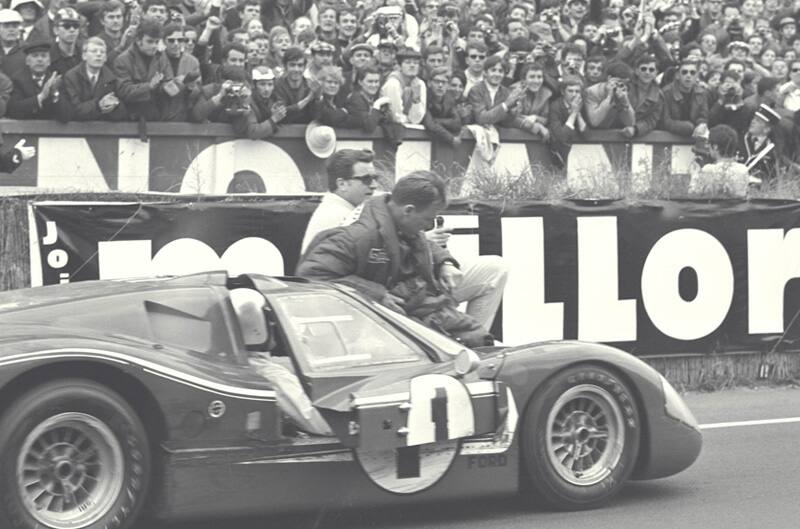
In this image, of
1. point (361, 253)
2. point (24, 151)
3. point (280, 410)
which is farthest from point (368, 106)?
point (280, 410)

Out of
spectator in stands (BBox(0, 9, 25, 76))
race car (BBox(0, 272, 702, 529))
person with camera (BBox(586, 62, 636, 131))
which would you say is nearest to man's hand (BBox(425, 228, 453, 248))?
race car (BBox(0, 272, 702, 529))

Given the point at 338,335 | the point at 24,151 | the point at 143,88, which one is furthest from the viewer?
the point at 143,88

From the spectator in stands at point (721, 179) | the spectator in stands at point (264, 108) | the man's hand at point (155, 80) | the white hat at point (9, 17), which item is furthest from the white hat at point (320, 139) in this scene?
the spectator in stands at point (721, 179)

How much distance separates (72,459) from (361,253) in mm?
2198

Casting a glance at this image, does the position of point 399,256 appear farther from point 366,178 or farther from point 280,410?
point 280,410

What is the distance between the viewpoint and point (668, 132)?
1600 centimetres

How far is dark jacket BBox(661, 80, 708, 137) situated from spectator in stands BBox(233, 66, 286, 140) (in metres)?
4.96

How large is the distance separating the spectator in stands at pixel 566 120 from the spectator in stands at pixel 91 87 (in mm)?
4929

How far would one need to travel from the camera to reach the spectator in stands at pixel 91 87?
12.4 meters

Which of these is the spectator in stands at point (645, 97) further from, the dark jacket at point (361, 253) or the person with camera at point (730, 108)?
the dark jacket at point (361, 253)

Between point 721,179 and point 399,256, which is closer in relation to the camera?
point 399,256

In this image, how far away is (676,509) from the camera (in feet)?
22.7

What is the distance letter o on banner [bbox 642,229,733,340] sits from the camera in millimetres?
10992

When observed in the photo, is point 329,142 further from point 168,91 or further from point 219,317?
point 219,317
